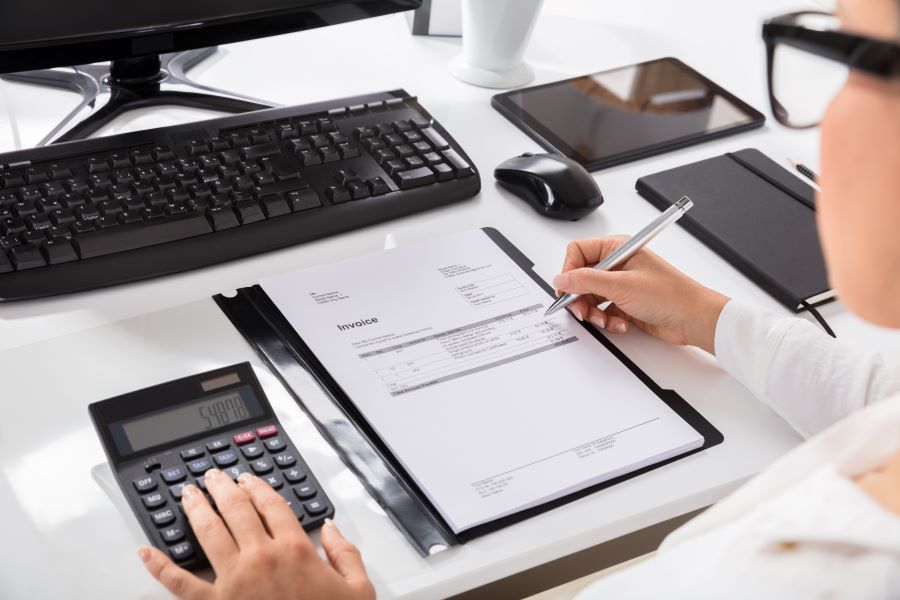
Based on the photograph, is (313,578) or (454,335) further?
(454,335)

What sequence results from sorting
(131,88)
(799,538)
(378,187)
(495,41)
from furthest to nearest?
(495,41)
(131,88)
(378,187)
(799,538)

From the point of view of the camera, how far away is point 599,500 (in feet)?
2.39

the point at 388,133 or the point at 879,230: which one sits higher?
the point at 879,230

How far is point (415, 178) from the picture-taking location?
1009mm

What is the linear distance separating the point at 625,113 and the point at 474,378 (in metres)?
0.55

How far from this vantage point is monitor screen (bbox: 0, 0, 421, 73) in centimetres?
94

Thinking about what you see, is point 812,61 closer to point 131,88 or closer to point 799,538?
point 799,538

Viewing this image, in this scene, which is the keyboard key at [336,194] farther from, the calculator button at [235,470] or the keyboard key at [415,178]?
the calculator button at [235,470]

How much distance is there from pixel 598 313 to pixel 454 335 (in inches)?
5.6

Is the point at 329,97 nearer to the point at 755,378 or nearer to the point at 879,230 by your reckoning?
the point at 755,378

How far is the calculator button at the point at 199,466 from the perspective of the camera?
690 mm

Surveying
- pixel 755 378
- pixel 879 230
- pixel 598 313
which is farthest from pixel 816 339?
pixel 879 230

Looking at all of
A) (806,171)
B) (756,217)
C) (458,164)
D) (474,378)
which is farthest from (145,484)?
(806,171)

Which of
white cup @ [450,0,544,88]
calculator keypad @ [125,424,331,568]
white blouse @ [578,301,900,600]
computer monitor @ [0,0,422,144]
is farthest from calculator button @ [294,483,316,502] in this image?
white cup @ [450,0,544,88]
